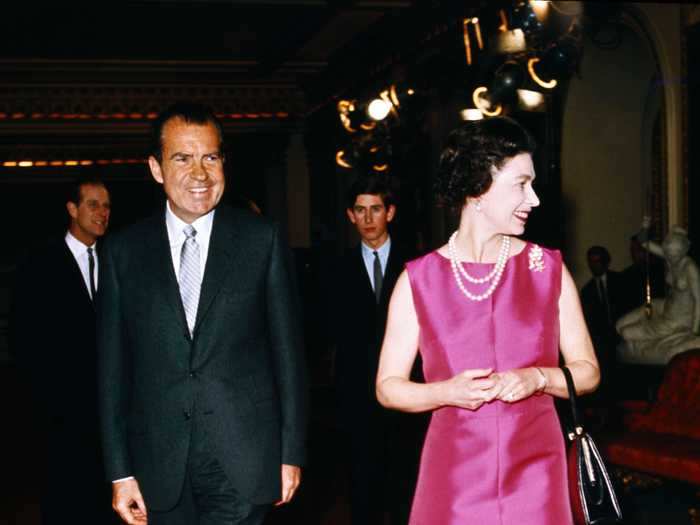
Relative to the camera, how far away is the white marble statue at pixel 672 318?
23.4ft

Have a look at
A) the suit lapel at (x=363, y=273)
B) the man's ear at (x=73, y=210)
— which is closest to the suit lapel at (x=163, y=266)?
the man's ear at (x=73, y=210)

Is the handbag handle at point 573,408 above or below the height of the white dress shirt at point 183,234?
below

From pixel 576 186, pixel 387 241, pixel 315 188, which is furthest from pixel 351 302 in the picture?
pixel 315 188

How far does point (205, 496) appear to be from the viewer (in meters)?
2.78

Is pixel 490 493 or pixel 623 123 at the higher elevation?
pixel 623 123

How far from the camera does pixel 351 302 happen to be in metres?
4.86

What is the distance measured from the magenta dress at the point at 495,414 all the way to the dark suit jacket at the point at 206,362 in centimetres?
41

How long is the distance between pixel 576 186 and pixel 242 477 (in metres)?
8.43

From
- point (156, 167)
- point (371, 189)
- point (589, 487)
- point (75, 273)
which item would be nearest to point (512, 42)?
point (371, 189)

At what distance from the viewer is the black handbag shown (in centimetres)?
238

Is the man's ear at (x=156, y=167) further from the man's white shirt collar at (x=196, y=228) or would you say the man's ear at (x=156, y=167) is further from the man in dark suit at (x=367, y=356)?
the man in dark suit at (x=367, y=356)

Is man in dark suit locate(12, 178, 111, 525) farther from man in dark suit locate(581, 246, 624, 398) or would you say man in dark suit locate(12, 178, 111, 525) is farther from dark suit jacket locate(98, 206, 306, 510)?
man in dark suit locate(581, 246, 624, 398)

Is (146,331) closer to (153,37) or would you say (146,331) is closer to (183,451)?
(183,451)

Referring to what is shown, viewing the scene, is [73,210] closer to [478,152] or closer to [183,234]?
[183,234]
